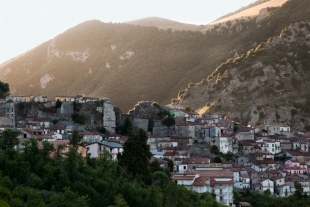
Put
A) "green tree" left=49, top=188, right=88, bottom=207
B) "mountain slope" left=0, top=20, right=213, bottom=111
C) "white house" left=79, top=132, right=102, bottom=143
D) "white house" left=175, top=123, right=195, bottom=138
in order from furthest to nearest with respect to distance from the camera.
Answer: "mountain slope" left=0, top=20, right=213, bottom=111 < "white house" left=175, top=123, right=195, bottom=138 < "white house" left=79, top=132, right=102, bottom=143 < "green tree" left=49, top=188, right=88, bottom=207

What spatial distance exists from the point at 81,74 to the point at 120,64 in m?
10.9

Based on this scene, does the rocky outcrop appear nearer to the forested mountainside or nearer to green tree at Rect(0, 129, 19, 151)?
green tree at Rect(0, 129, 19, 151)

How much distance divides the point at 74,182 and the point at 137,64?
130 metres

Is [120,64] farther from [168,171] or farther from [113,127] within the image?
[168,171]

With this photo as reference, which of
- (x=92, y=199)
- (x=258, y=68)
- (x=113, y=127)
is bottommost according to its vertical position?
(x=92, y=199)

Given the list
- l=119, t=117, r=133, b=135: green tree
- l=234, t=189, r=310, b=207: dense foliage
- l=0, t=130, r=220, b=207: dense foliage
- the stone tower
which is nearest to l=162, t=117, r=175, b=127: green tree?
l=119, t=117, r=133, b=135: green tree

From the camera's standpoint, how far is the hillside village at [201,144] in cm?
8194

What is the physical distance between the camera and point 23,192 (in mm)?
53844

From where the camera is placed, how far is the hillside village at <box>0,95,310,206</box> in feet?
269

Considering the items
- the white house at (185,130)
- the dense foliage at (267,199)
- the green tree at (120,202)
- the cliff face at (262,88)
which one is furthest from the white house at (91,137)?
the cliff face at (262,88)

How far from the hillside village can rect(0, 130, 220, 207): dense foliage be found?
12.3m

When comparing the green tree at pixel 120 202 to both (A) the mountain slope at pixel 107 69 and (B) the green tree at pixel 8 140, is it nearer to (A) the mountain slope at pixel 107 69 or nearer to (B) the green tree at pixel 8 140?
(B) the green tree at pixel 8 140

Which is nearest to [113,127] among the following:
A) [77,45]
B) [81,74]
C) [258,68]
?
[258,68]

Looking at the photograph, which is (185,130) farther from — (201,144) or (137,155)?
(137,155)
